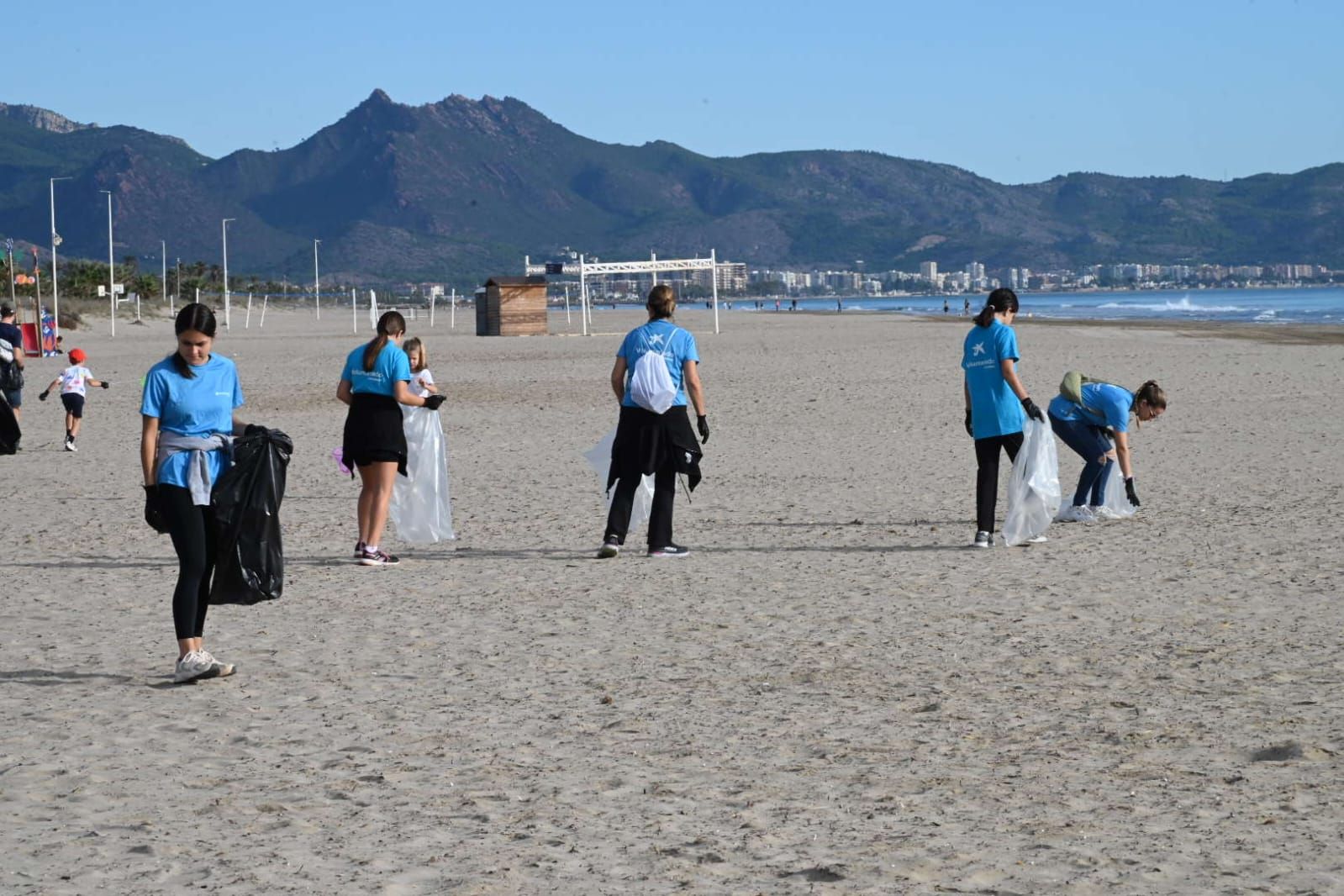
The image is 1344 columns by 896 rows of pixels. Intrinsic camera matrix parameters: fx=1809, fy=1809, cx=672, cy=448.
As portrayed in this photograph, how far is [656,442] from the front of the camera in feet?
32.8

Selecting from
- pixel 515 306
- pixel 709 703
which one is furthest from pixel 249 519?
pixel 515 306

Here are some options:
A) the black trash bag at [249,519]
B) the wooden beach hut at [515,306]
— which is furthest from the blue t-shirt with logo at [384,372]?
the wooden beach hut at [515,306]

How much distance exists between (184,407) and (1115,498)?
21.5ft

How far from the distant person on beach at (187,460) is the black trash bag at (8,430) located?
10.4m

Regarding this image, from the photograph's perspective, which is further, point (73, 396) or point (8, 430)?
point (73, 396)

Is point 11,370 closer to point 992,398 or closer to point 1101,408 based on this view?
point 992,398

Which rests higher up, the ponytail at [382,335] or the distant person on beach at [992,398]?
the ponytail at [382,335]

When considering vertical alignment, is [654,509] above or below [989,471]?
below

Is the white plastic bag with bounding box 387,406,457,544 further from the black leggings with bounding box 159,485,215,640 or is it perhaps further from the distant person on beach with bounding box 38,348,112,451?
the distant person on beach with bounding box 38,348,112,451

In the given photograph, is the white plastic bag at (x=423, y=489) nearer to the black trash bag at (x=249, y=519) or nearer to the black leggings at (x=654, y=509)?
the black leggings at (x=654, y=509)

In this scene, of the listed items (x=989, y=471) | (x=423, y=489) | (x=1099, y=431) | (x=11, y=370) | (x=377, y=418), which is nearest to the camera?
(x=377, y=418)

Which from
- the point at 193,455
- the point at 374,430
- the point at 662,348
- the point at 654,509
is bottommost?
the point at 654,509

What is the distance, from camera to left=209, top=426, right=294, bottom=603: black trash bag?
22.8 ft

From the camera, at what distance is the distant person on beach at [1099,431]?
450 inches
